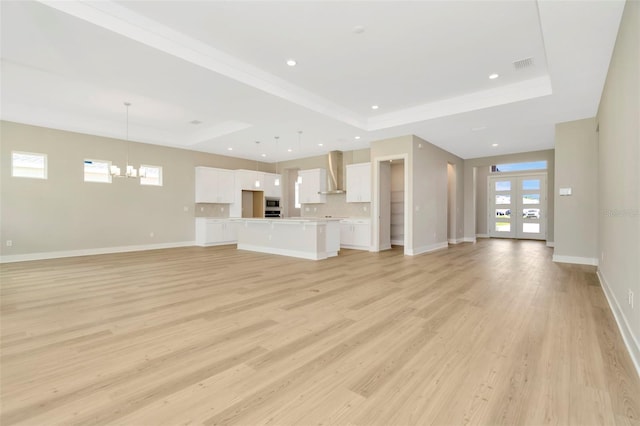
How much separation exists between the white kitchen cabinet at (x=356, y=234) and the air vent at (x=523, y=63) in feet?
14.9

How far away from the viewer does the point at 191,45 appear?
354 centimetres

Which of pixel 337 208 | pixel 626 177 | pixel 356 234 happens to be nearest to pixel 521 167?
pixel 337 208

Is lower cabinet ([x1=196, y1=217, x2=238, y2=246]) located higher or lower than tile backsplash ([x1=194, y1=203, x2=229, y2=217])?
lower

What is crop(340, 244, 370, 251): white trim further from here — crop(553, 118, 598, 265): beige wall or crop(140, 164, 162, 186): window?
crop(140, 164, 162, 186): window

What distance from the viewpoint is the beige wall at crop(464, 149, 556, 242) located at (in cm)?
854

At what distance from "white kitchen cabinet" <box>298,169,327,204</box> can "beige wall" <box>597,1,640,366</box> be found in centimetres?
702

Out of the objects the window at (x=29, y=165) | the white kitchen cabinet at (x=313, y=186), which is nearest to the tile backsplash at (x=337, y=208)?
the white kitchen cabinet at (x=313, y=186)

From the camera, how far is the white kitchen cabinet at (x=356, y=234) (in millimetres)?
7765

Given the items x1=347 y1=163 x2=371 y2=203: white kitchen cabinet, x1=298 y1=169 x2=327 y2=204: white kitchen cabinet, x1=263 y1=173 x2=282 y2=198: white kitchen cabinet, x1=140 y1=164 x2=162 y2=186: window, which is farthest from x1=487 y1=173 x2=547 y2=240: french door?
x1=140 y1=164 x2=162 y2=186: window

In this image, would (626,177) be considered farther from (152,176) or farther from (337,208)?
(152,176)

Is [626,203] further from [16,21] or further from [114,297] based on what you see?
[16,21]

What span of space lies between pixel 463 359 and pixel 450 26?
11.2 ft

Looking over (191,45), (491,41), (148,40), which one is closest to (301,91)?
(191,45)

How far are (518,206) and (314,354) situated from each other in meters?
11.7
